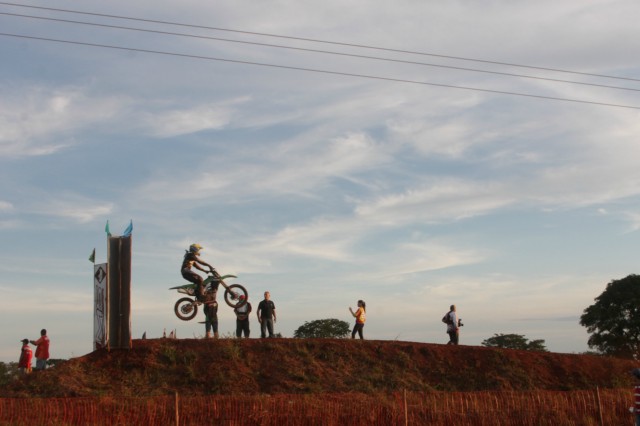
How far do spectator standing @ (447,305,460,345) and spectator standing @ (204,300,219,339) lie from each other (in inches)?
343

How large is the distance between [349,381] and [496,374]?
18.2 feet

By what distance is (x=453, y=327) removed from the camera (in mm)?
28719

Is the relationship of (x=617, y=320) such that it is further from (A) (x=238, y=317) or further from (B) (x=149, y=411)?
(B) (x=149, y=411)

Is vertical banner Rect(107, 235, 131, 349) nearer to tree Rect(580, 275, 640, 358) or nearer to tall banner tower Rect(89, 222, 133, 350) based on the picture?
tall banner tower Rect(89, 222, 133, 350)

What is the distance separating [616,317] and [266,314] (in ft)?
106

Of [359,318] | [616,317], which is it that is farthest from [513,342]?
[359,318]

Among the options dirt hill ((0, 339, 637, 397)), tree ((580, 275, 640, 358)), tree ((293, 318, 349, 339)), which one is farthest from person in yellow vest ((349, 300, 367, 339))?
tree ((293, 318, 349, 339))

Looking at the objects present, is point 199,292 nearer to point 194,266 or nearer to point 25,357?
point 194,266

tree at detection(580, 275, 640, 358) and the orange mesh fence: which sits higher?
tree at detection(580, 275, 640, 358)

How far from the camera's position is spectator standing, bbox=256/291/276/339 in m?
26.9

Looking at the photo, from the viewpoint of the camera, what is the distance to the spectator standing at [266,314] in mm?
26875

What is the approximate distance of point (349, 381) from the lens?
81.0 feet

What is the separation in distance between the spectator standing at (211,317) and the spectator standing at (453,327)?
8705mm

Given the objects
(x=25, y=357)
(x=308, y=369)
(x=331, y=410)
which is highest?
(x=25, y=357)
